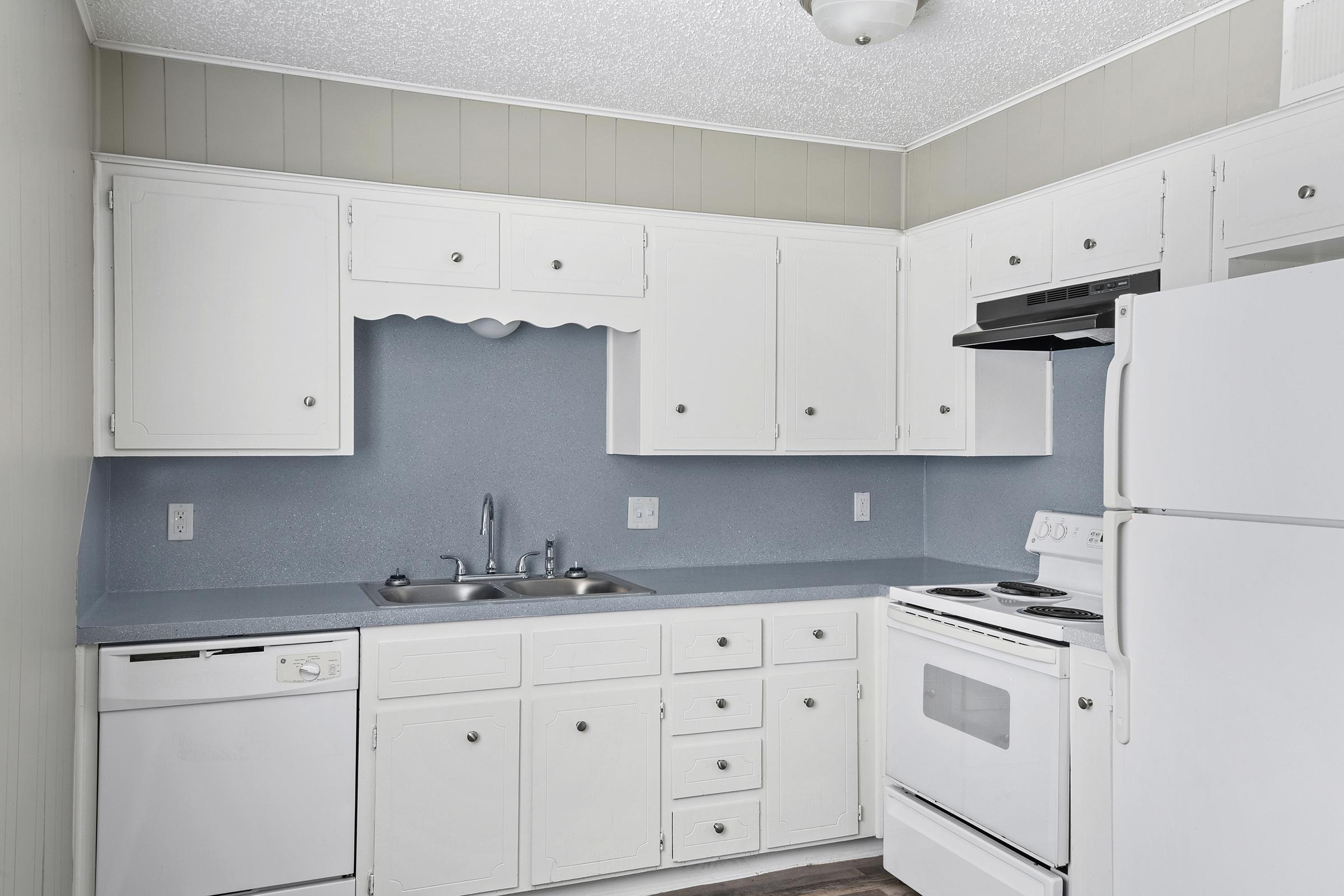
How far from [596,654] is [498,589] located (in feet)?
1.67

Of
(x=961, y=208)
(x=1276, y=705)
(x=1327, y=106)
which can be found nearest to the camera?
(x=1276, y=705)

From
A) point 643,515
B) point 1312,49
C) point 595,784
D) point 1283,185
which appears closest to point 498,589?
point 643,515

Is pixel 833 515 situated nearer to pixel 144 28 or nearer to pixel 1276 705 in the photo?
pixel 1276 705

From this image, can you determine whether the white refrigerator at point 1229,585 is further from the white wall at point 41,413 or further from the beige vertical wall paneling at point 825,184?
the white wall at point 41,413

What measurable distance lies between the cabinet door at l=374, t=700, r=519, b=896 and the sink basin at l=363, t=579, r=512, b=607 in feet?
1.62

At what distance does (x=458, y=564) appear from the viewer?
319 cm

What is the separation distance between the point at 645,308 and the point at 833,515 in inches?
46.5

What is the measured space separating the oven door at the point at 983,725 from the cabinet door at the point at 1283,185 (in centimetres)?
111

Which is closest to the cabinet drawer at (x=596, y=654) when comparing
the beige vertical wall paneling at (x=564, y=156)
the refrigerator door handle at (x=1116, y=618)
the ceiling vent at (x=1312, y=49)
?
the refrigerator door handle at (x=1116, y=618)

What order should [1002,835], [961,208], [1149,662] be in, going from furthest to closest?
[961,208] < [1002,835] < [1149,662]

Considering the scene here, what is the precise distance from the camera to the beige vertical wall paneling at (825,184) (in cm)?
356

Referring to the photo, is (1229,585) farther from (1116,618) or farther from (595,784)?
(595,784)

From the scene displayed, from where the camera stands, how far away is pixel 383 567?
318 cm

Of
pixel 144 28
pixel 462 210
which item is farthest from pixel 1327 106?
pixel 144 28
